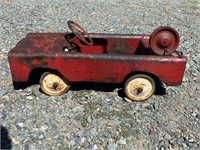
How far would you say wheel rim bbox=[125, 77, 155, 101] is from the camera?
5148 mm

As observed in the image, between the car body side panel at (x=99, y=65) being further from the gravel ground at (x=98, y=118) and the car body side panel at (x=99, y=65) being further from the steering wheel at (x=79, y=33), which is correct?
the steering wheel at (x=79, y=33)

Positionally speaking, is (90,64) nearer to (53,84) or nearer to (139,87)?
(53,84)

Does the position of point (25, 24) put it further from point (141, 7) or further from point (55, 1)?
point (141, 7)

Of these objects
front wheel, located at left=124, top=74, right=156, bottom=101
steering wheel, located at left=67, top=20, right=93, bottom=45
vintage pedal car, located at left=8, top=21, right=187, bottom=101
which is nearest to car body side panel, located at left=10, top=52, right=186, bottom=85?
vintage pedal car, located at left=8, top=21, right=187, bottom=101

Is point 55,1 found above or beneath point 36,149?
above

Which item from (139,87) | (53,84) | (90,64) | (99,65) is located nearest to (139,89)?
(139,87)

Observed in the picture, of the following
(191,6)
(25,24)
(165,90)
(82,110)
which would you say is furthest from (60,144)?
(191,6)

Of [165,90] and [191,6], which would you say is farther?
[191,6]

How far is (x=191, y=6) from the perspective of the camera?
1180 centimetres

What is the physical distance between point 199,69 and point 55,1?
6.77 meters

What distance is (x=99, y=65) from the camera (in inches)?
193

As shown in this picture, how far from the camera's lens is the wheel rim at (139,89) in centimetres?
515

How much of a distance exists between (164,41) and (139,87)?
34.8 inches

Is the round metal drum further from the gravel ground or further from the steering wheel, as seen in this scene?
the steering wheel
